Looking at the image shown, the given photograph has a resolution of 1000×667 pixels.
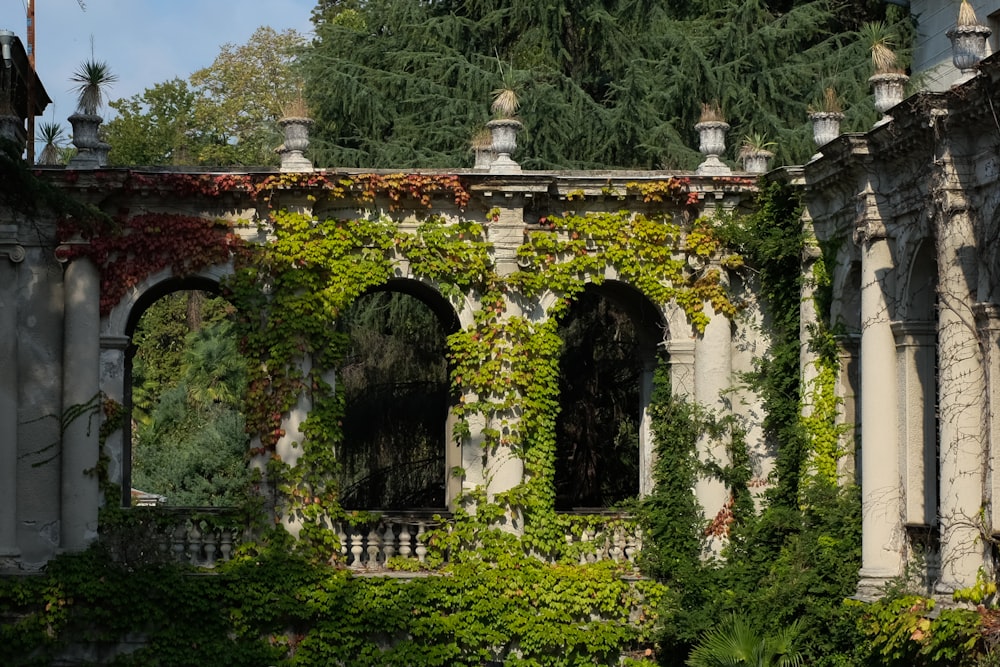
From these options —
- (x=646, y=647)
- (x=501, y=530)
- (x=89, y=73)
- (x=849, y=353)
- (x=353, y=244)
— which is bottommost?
(x=646, y=647)

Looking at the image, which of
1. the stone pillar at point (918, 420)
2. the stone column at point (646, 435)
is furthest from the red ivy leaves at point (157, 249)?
the stone pillar at point (918, 420)

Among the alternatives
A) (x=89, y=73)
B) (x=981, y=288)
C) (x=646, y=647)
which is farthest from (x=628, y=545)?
(x=89, y=73)

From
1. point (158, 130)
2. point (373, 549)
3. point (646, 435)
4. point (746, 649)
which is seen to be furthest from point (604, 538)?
point (158, 130)

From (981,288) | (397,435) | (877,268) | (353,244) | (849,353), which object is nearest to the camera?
(981,288)

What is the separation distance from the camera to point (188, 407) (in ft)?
140

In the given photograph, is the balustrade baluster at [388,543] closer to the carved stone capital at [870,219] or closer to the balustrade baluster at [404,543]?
the balustrade baluster at [404,543]

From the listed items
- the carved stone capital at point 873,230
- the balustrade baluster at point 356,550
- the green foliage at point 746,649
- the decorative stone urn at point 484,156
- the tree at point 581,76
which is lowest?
the green foliage at point 746,649

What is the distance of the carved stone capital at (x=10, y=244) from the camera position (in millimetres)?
24797

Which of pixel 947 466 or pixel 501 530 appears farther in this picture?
pixel 501 530

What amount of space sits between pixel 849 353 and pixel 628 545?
425 cm

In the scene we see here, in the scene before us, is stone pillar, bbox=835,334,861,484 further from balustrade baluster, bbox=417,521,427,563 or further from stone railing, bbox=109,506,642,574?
balustrade baluster, bbox=417,521,427,563

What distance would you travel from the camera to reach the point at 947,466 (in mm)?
19672

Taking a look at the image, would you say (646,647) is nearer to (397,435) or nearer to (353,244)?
(353,244)

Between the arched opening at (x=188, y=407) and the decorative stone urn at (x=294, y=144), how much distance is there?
7797 mm
